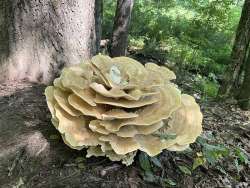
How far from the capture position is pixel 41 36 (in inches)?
131

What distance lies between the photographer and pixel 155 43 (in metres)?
11.0

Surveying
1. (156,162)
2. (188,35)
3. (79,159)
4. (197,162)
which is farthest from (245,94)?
(188,35)

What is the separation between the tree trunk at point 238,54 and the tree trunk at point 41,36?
346cm

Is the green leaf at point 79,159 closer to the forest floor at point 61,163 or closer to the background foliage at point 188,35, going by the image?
the forest floor at point 61,163

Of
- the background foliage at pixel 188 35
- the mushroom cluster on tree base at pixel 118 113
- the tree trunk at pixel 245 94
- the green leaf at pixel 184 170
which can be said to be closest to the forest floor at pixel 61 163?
the green leaf at pixel 184 170

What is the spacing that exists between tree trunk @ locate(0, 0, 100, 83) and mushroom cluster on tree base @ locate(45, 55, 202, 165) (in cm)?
79

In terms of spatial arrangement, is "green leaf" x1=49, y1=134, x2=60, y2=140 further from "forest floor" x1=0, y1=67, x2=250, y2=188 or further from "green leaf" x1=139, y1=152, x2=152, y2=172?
"green leaf" x1=139, y1=152, x2=152, y2=172

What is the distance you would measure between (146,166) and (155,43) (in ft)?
28.6

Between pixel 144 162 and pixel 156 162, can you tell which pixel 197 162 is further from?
pixel 144 162

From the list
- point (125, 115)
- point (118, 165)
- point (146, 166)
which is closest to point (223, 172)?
point (146, 166)

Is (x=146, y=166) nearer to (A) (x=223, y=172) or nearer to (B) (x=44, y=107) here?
(A) (x=223, y=172)

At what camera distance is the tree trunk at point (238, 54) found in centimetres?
595

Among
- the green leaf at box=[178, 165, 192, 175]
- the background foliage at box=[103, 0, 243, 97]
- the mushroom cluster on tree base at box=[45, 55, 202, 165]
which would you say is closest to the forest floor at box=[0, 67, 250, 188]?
the green leaf at box=[178, 165, 192, 175]

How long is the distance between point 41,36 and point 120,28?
5.79 metres
